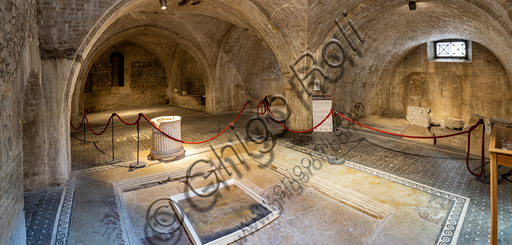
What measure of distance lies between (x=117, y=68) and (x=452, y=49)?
53.5 feet

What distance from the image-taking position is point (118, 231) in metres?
3.88

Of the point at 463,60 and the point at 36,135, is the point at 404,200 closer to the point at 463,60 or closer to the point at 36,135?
the point at 36,135

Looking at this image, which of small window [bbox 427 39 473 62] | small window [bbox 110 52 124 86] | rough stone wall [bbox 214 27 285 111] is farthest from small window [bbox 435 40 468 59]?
small window [bbox 110 52 124 86]

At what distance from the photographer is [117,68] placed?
17125 millimetres

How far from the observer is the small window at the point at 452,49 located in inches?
411

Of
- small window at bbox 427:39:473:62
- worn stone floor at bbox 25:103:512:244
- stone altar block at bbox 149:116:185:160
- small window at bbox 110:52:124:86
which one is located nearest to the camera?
worn stone floor at bbox 25:103:512:244

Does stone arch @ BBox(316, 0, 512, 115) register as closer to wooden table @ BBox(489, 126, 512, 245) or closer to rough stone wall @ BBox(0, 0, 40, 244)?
wooden table @ BBox(489, 126, 512, 245)

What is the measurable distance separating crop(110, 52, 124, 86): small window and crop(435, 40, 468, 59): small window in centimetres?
1579

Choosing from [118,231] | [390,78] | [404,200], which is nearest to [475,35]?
[390,78]

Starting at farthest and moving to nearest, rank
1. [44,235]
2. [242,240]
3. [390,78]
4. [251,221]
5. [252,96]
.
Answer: [252,96], [390,78], [251,221], [242,240], [44,235]

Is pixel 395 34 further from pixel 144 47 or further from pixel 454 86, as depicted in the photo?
pixel 144 47

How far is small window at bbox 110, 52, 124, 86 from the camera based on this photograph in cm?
1695

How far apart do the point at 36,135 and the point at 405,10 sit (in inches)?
350

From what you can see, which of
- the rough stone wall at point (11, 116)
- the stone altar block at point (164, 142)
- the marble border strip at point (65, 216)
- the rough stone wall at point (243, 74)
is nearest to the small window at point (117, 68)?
the rough stone wall at point (243, 74)
